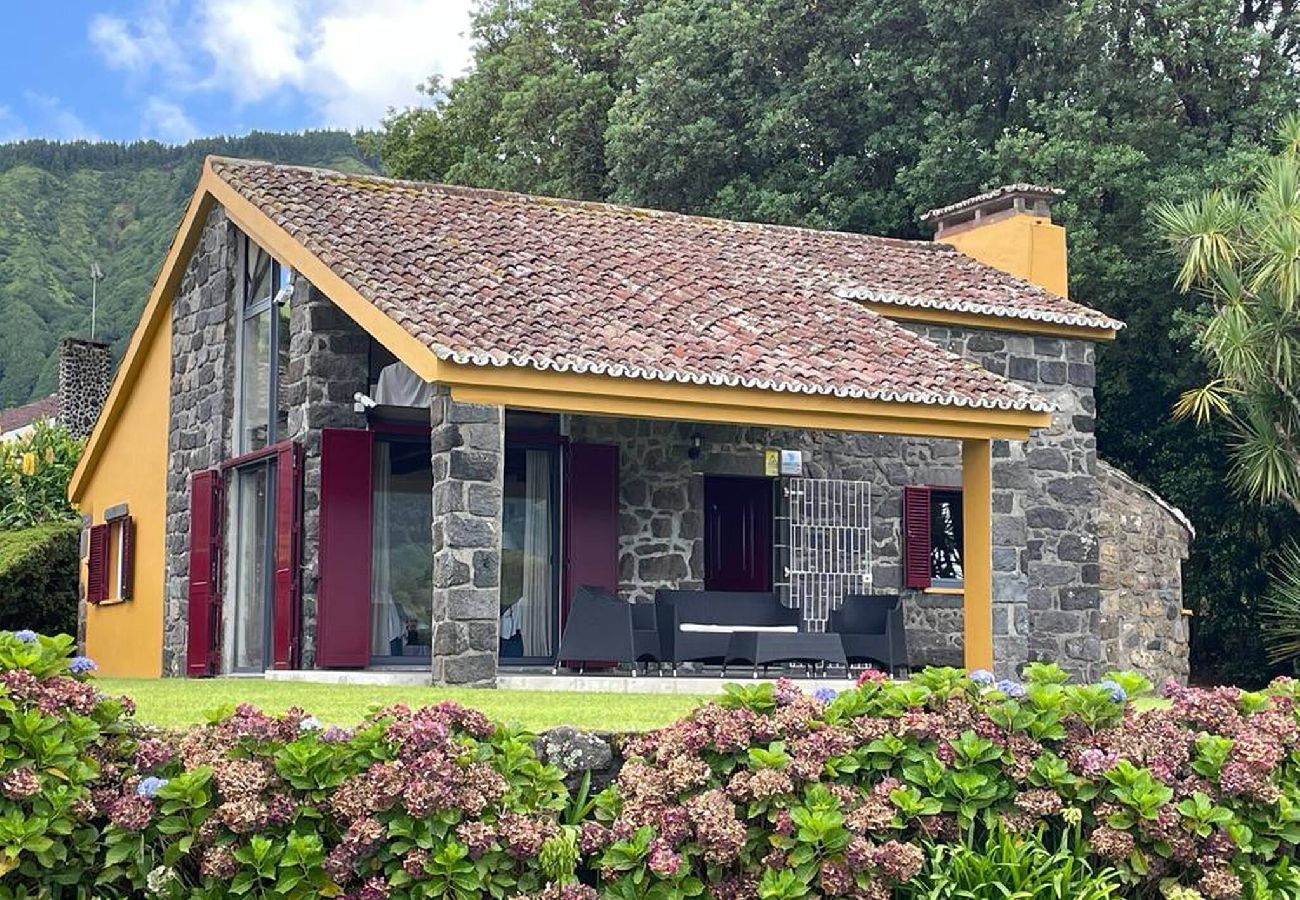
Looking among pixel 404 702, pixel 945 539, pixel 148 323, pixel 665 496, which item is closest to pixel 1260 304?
pixel 945 539

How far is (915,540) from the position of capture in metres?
17.0

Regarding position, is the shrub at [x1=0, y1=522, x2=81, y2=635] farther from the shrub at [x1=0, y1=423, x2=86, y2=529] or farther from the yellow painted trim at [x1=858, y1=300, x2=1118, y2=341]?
the yellow painted trim at [x1=858, y1=300, x2=1118, y2=341]

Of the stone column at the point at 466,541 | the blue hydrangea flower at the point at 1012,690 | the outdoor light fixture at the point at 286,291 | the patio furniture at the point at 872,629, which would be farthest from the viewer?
the outdoor light fixture at the point at 286,291

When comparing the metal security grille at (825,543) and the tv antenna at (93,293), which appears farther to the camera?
the tv antenna at (93,293)

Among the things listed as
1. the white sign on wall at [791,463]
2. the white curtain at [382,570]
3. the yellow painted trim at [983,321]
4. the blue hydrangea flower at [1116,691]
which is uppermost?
the yellow painted trim at [983,321]

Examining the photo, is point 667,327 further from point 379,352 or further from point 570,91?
point 570,91

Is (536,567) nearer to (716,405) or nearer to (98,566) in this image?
(716,405)

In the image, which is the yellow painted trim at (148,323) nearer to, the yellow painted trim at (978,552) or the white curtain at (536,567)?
the white curtain at (536,567)

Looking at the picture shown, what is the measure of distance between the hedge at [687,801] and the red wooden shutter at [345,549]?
798cm

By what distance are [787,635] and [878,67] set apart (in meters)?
12.7

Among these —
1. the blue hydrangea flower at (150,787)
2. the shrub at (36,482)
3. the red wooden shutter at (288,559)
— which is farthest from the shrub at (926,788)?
the shrub at (36,482)

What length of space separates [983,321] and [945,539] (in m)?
2.15

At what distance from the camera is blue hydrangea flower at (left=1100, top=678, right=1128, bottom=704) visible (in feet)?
23.5

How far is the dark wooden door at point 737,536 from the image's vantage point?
16.7 meters
